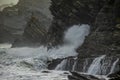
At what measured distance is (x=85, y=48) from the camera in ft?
170

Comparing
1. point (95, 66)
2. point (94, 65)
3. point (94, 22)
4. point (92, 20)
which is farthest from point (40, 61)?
point (92, 20)

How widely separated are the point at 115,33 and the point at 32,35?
7144 cm

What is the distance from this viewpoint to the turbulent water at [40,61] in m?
38.4

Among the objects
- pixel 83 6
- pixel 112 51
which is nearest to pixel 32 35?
pixel 83 6

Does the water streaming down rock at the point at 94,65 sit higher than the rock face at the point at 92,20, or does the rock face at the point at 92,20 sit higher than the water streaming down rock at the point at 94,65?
the rock face at the point at 92,20

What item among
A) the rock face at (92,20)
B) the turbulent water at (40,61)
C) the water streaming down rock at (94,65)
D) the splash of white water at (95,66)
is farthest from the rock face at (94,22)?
the turbulent water at (40,61)

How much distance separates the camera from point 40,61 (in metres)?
51.8

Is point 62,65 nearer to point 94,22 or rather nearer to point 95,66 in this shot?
point 95,66

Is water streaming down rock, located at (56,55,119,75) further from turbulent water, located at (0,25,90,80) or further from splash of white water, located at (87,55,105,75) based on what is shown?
turbulent water, located at (0,25,90,80)

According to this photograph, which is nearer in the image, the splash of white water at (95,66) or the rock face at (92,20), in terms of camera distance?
the splash of white water at (95,66)

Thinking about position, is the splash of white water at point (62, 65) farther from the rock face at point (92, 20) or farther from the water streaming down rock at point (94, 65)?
the rock face at point (92, 20)

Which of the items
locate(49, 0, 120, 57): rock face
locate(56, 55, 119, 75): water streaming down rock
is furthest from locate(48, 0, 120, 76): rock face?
locate(56, 55, 119, 75): water streaming down rock

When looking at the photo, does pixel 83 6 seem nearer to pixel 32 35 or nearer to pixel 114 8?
pixel 114 8

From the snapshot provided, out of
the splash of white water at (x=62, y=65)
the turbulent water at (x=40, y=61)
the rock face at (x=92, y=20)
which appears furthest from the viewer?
the rock face at (x=92, y=20)
